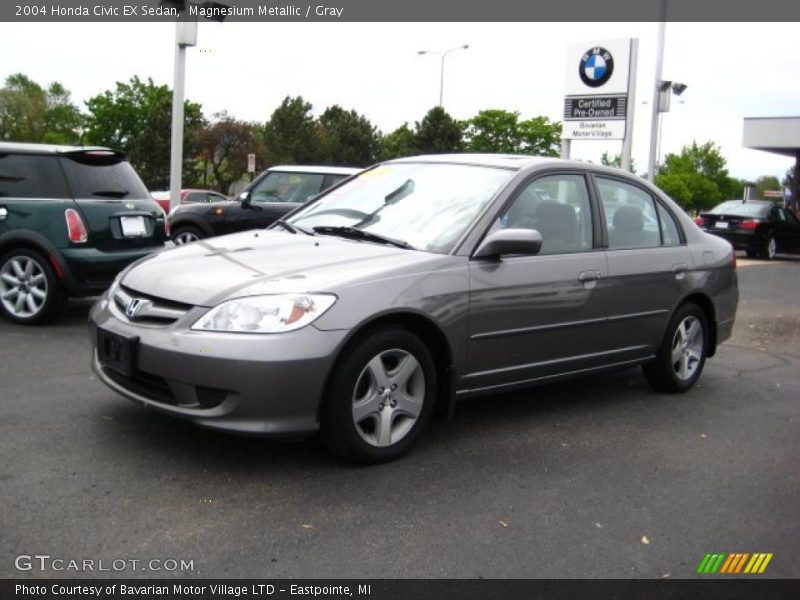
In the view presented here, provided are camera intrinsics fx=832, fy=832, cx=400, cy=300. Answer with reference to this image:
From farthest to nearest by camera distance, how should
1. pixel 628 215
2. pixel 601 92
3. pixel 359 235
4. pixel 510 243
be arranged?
pixel 601 92
pixel 628 215
pixel 359 235
pixel 510 243

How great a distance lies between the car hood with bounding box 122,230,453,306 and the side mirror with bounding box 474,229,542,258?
279 mm

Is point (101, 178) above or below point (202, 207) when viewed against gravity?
above

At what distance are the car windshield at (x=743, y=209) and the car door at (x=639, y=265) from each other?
17734 millimetres

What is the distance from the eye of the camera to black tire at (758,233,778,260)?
21984mm

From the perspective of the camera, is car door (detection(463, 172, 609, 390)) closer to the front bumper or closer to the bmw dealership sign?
the front bumper

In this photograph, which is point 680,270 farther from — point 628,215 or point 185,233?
point 185,233

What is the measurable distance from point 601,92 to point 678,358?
13.7 metres

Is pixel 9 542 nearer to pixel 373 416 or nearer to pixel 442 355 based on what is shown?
pixel 373 416

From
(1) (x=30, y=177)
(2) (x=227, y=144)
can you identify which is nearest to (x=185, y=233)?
(1) (x=30, y=177)

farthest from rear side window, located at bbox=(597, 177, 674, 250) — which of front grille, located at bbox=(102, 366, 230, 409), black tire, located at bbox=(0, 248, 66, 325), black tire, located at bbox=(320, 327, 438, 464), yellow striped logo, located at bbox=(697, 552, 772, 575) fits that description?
black tire, located at bbox=(0, 248, 66, 325)

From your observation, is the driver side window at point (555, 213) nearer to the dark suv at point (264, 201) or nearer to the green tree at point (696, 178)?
the dark suv at point (264, 201)

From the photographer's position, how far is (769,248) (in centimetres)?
2212

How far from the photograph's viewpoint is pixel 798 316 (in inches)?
424

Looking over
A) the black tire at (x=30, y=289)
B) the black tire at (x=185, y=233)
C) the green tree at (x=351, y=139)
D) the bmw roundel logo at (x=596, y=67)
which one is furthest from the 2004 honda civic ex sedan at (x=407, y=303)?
the green tree at (x=351, y=139)
